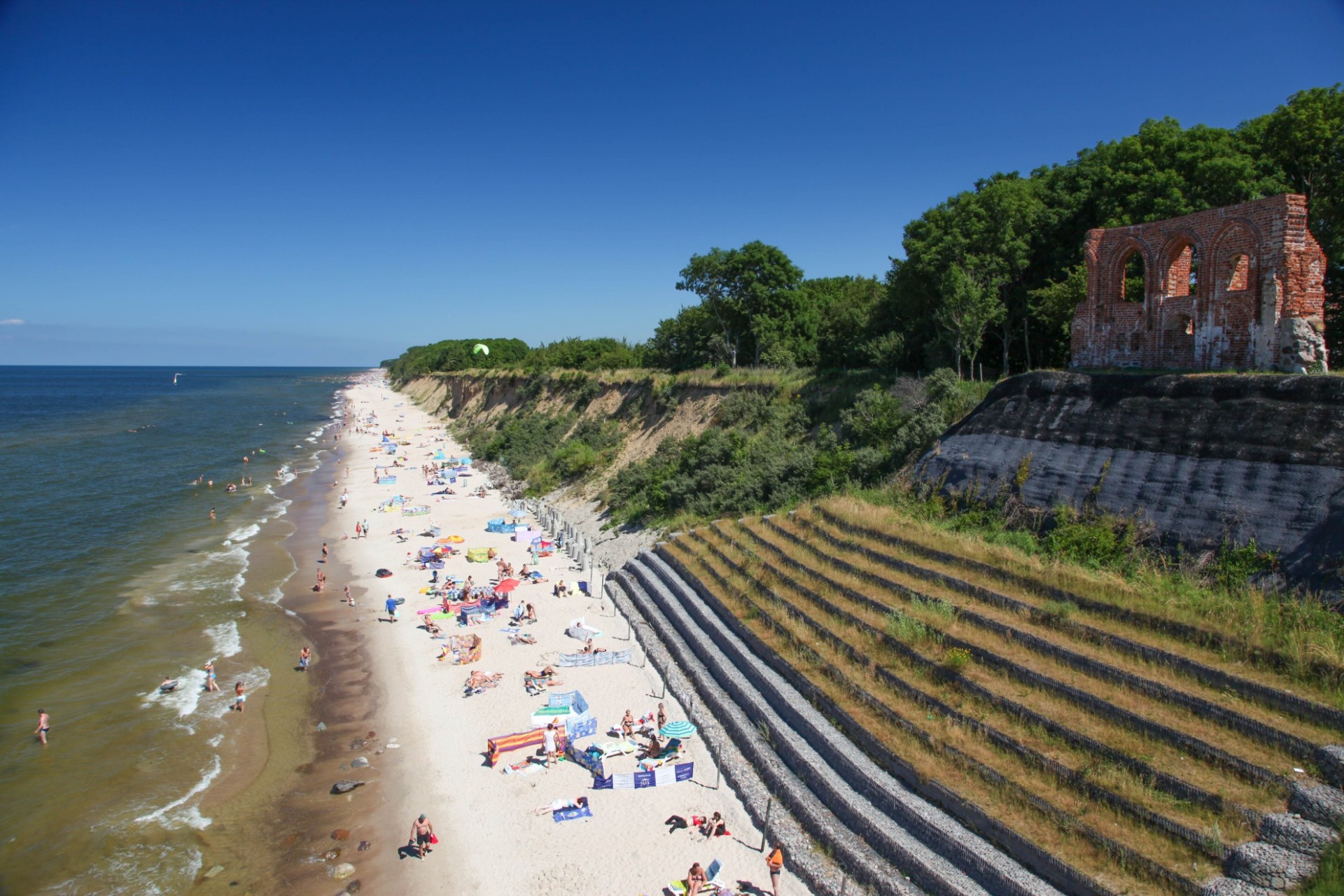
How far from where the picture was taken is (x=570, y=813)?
13.1m

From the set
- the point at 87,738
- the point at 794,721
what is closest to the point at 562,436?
the point at 87,738

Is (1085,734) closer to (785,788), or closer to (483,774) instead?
(785,788)

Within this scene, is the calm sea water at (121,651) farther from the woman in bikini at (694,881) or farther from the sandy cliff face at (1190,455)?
the sandy cliff face at (1190,455)

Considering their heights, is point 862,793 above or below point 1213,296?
below

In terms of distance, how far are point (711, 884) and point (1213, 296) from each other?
56.7ft

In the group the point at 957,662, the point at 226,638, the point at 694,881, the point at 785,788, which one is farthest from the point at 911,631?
the point at 226,638

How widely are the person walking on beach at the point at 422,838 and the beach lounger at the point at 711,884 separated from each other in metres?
4.42

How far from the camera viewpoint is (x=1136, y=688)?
10922 millimetres

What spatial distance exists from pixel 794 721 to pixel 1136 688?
5.67 meters

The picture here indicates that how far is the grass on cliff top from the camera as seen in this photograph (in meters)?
10.6

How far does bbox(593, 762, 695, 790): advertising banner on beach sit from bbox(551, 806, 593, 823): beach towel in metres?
0.72

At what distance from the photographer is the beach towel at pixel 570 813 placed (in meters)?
13.0

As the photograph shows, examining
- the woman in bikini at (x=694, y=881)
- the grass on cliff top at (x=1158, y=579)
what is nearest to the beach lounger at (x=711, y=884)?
the woman in bikini at (x=694, y=881)

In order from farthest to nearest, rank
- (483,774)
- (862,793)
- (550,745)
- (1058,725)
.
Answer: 1. (550,745)
2. (483,774)
3. (862,793)
4. (1058,725)
